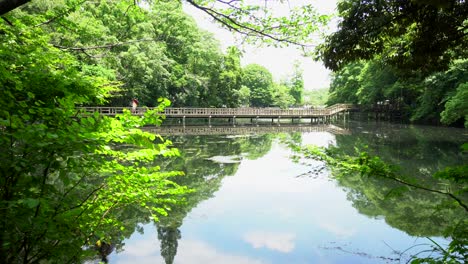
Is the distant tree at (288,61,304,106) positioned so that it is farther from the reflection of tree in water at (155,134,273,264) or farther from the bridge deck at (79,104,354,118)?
the reflection of tree in water at (155,134,273,264)

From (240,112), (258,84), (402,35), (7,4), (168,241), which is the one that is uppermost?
(258,84)

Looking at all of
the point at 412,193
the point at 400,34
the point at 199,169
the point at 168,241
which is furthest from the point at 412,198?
the point at 199,169

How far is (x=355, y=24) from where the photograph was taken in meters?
6.29

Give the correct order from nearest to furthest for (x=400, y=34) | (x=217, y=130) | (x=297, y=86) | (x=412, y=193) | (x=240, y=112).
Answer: (x=400, y=34)
(x=412, y=193)
(x=217, y=130)
(x=240, y=112)
(x=297, y=86)

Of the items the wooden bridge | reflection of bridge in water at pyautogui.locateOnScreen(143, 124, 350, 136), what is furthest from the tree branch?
the wooden bridge

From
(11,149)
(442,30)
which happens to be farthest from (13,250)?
(442,30)

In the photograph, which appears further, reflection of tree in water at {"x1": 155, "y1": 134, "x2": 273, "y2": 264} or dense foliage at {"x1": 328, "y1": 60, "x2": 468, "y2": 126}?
dense foliage at {"x1": 328, "y1": 60, "x2": 468, "y2": 126}

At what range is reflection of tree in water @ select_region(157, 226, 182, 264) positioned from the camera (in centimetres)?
547

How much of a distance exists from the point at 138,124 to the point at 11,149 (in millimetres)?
766

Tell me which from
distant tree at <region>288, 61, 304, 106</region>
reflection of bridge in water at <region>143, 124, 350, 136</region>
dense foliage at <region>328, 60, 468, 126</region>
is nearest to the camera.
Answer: dense foliage at <region>328, 60, 468, 126</region>

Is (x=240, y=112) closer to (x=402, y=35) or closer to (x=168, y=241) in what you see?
(x=402, y=35)

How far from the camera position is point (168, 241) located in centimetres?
603

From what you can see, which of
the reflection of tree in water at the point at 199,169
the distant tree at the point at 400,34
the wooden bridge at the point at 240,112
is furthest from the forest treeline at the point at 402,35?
the wooden bridge at the point at 240,112

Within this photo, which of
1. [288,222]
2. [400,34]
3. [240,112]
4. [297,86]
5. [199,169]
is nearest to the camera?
[400,34]
